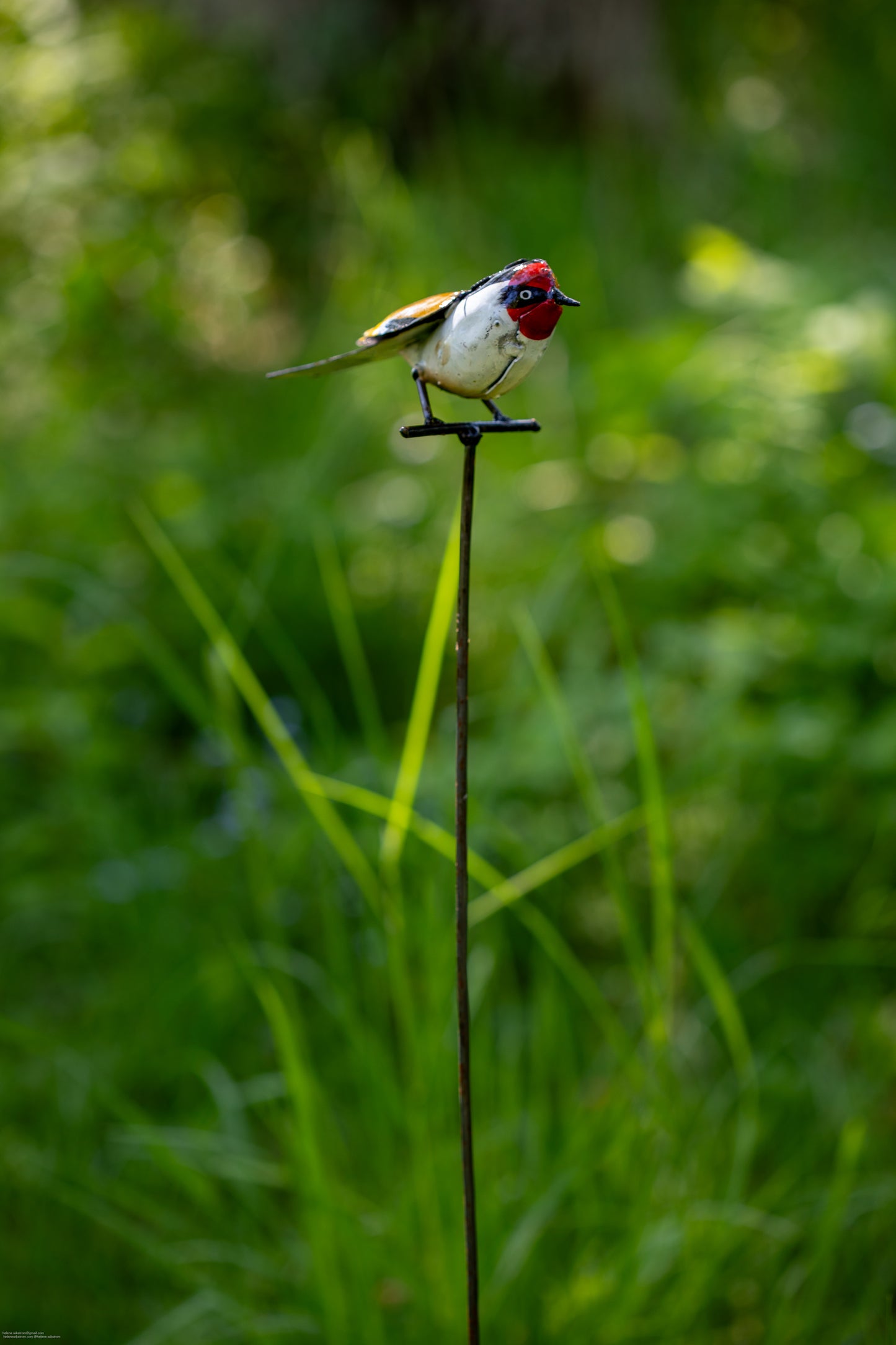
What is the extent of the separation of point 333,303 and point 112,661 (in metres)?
1.71

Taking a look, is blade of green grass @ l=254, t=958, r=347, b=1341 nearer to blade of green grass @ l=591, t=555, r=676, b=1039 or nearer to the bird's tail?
blade of green grass @ l=591, t=555, r=676, b=1039

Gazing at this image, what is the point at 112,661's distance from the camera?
2189 mm

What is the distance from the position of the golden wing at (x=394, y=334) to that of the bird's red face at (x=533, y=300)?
0.04 metres

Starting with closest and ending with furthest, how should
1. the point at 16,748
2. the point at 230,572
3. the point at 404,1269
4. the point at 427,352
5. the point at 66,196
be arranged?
the point at 427,352 < the point at 404,1269 < the point at 16,748 < the point at 230,572 < the point at 66,196

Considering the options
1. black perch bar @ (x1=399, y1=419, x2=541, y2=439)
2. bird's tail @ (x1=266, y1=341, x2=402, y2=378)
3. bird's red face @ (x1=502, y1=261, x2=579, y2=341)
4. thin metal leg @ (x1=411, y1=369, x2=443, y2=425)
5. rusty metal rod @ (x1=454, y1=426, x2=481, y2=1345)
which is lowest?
rusty metal rod @ (x1=454, y1=426, x2=481, y2=1345)

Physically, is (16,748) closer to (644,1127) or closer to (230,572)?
(230,572)

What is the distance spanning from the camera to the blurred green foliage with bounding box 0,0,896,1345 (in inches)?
45.3

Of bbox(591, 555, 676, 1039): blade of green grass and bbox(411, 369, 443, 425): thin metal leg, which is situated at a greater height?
bbox(411, 369, 443, 425): thin metal leg

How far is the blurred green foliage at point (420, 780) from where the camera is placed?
115 cm

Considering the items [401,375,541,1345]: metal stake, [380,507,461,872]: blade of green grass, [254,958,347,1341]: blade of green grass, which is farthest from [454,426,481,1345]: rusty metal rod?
[254,958,347,1341]: blade of green grass

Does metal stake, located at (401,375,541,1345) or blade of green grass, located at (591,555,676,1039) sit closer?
metal stake, located at (401,375,541,1345)

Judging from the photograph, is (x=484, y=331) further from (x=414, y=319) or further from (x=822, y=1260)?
(x=822, y=1260)

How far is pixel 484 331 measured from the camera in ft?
1.90

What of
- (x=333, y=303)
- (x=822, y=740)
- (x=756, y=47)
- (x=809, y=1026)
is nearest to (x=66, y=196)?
(x=333, y=303)
